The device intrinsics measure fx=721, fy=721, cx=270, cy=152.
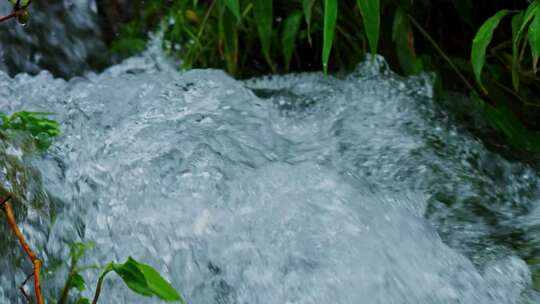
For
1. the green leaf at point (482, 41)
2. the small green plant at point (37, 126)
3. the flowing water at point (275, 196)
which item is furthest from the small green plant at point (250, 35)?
the small green plant at point (37, 126)

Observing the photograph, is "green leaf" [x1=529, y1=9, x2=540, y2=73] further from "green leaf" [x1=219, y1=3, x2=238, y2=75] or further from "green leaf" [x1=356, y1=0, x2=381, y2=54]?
"green leaf" [x1=219, y1=3, x2=238, y2=75]

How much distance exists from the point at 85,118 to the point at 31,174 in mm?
560

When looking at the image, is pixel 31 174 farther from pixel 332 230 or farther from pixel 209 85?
pixel 209 85

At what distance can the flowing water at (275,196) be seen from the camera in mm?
1127

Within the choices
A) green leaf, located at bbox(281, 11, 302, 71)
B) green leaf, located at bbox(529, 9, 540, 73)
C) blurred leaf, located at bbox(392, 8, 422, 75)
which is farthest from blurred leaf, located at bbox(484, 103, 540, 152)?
green leaf, located at bbox(281, 11, 302, 71)

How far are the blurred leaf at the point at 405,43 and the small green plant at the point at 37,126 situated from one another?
3.43ft

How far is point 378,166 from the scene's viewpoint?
5.22 ft

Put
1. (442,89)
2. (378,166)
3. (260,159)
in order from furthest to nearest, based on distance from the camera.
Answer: (442,89) < (378,166) < (260,159)

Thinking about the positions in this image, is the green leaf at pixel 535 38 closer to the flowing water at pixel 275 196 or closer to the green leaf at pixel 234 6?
the flowing water at pixel 275 196

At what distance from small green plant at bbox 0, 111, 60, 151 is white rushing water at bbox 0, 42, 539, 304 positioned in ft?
0.11

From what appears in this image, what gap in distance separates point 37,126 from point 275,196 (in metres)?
0.43

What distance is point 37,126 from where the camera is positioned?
4.04ft

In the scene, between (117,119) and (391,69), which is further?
(391,69)

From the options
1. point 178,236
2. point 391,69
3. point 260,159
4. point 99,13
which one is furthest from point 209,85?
point 99,13
